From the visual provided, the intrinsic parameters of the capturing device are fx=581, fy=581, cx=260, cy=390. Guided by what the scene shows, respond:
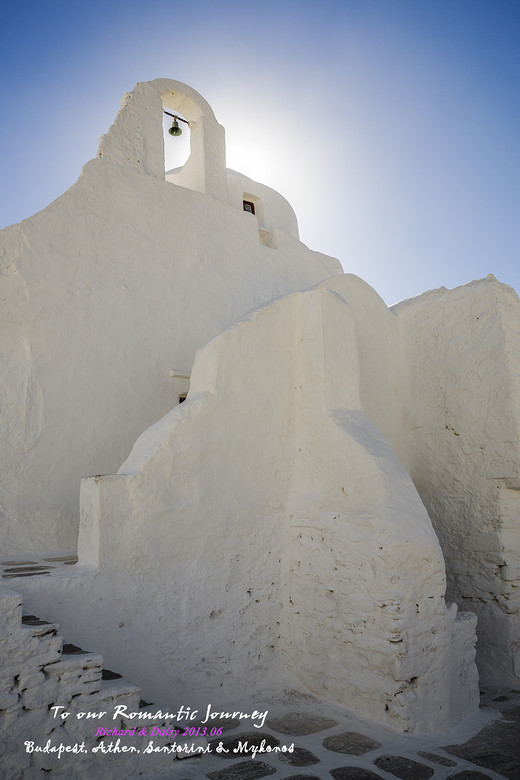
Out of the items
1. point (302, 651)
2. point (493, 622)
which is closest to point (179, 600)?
point (302, 651)

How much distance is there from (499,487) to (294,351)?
2747 mm

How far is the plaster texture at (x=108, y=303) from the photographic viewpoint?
18.5ft

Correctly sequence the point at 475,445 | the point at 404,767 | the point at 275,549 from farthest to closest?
1. the point at 475,445
2. the point at 275,549
3. the point at 404,767

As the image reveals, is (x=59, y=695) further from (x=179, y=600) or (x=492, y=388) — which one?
(x=492, y=388)

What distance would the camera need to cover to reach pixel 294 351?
5.95 meters

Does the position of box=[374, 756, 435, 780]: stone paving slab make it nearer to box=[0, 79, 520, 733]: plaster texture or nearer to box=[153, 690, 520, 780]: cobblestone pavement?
box=[153, 690, 520, 780]: cobblestone pavement

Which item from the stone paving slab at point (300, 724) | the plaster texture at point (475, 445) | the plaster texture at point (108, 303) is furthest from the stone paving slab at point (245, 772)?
the plaster texture at point (475, 445)

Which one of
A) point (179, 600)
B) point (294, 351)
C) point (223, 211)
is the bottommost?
point (179, 600)

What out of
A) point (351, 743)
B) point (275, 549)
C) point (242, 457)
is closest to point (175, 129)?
point (242, 457)

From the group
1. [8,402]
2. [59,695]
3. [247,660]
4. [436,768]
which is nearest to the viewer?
[59,695]

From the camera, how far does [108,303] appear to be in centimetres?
639

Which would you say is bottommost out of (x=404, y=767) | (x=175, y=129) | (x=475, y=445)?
(x=404, y=767)

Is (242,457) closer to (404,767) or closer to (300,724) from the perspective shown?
(300,724)

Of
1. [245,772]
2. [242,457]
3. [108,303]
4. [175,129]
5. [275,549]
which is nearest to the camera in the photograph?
[245,772]
